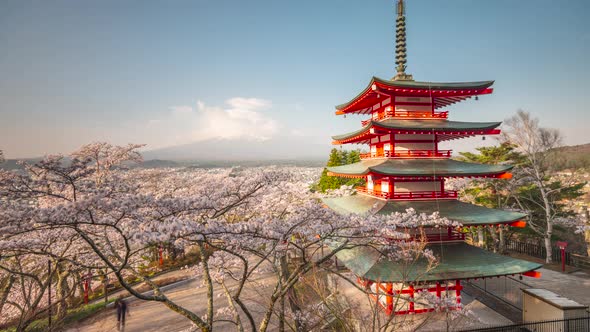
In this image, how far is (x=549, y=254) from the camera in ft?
61.0

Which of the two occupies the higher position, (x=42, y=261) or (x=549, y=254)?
(x=42, y=261)

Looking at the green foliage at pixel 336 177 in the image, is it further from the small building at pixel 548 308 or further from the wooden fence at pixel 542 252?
the small building at pixel 548 308

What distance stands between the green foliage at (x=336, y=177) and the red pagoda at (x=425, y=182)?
22.4 meters

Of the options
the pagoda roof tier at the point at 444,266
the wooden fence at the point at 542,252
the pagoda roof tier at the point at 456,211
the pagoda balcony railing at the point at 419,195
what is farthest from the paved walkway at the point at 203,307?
the pagoda balcony railing at the point at 419,195

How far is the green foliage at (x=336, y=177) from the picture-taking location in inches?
1463

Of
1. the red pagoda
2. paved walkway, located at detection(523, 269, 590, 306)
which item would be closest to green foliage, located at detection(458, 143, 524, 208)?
paved walkway, located at detection(523, 269, 590, 306)

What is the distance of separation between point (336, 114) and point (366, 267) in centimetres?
1017

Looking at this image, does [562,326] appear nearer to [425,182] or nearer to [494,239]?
[425,182]

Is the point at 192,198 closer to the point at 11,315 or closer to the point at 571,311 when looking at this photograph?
the point at 571,311

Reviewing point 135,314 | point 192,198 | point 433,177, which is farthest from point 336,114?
point 135,314

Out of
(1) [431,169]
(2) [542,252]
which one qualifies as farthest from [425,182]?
(2) [542,252]

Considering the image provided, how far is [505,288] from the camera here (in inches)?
555

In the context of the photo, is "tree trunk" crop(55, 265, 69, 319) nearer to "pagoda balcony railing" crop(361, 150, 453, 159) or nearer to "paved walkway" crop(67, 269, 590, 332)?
"paved walkway" crop(67, 269, 590, 332)

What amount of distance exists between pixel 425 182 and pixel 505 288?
7592mm
